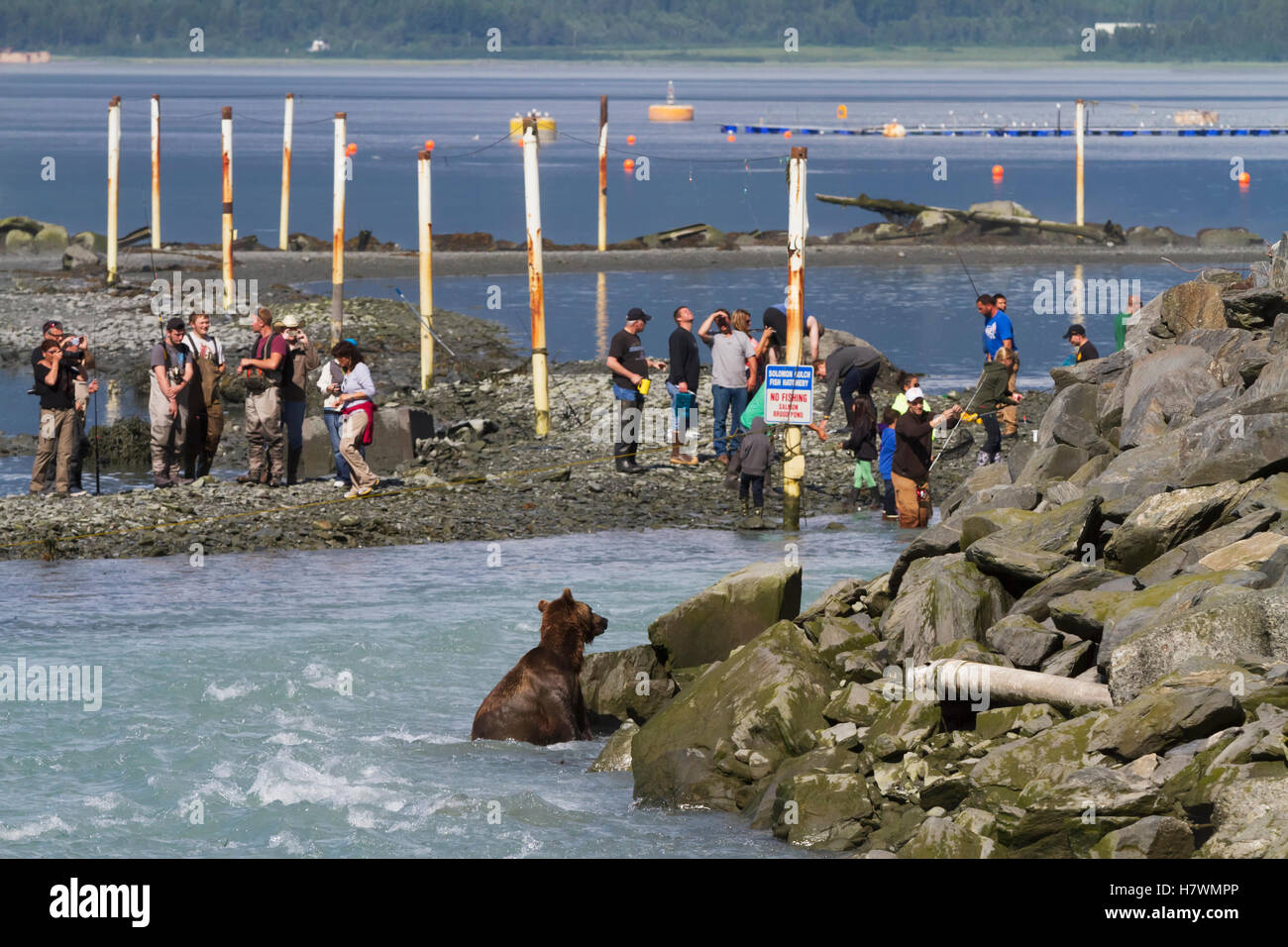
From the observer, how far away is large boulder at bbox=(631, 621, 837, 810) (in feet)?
37.4

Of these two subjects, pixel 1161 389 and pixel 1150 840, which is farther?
pixel 1161 389

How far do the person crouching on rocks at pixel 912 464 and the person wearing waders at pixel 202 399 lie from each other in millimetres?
7547

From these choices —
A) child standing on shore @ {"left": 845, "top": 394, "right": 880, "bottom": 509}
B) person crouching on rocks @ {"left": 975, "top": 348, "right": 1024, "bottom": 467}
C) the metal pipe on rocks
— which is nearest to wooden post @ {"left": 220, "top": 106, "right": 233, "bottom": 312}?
person crouching on rocks @ {"left": 975, "top": 348, "right": 1024, "bottom": 467}

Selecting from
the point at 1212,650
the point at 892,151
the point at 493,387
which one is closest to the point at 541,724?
the point at 1212,650

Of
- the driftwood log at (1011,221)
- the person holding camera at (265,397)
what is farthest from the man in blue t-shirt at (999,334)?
the driftwood log at (1011,221)

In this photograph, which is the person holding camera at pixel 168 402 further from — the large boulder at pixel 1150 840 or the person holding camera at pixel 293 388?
the large boulder at pixel 1150 840

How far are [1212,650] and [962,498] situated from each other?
22.9ft

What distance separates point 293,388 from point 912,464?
6.87 m

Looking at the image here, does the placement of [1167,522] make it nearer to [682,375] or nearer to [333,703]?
[333,703]

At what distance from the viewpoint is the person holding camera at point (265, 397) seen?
65.1ft

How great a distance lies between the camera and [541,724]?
1253 cm

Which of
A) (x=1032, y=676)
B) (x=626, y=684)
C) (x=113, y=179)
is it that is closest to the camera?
(x=1032, y=676)

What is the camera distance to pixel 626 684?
42.9ft

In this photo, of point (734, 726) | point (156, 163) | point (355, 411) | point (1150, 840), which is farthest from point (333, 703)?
point (156, 163)
